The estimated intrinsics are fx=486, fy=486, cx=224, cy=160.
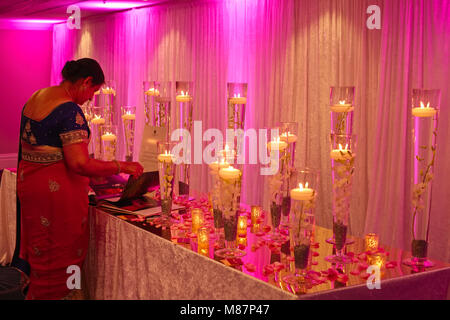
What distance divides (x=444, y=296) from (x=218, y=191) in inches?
34.1

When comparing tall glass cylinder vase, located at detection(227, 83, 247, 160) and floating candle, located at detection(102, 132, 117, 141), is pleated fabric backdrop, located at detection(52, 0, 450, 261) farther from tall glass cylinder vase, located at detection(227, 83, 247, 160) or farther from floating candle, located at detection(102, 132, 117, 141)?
floating candle, located at detection(102, 132, 117, 141)

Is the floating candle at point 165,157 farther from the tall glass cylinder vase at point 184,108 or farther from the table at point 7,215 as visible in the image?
the table at point 7,215

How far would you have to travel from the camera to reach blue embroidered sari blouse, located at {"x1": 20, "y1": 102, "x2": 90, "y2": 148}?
2273mm

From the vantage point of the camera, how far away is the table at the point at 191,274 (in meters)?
1.50

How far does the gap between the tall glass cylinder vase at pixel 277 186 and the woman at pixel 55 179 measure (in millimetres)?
741

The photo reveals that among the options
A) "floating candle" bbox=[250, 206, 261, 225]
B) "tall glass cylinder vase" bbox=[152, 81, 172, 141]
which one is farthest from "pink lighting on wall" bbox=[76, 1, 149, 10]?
"floating candle" bbox=[250, 206, 261, 225]

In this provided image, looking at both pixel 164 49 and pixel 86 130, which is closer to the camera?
pixel 86 130

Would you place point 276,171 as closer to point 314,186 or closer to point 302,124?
point 314,186

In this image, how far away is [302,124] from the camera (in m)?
5.08

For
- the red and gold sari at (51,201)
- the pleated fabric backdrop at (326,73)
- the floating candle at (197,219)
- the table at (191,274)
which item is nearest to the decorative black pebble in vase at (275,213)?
the table at (191,274)

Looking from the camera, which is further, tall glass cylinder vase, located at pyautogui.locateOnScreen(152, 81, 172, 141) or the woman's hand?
tall glass cylinder vase, located at pyautogui.locateOnScreen(152, 81, 172, 141)

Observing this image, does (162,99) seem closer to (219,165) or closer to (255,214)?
(255,214)

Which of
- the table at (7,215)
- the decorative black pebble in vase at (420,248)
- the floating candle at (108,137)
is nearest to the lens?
the decorative black pebble in vase at (420,248)
